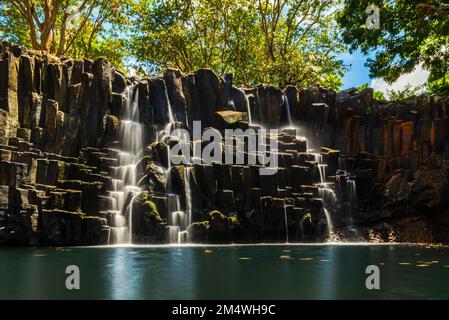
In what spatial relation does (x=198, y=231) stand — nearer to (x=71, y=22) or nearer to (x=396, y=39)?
(x=396, y=39)

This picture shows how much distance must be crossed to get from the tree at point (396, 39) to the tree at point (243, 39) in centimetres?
1018

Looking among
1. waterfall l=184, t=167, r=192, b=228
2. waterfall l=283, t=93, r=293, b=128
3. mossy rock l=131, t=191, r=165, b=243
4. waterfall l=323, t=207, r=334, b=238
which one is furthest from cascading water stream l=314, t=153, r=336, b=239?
mossy rock l=131, t=191, r=165, b=243

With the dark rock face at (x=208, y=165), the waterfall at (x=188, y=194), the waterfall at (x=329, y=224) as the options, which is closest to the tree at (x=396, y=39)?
the dark rock face at (x=208, y=165)

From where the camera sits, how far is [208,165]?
81.9ft

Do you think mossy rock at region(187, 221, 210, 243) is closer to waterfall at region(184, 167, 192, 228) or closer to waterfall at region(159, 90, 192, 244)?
waterfall at region(159, 90, 192, 244)

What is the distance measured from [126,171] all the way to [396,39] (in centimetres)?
1946

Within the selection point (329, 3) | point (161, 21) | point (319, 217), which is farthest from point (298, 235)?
point (329, 3)

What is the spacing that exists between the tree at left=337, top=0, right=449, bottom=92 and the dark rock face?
222 cm

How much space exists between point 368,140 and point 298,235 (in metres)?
9.58

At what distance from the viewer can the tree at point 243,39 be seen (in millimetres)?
41875

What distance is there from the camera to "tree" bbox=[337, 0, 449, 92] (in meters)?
28.7

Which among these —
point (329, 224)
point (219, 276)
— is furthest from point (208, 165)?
point (219, 276)

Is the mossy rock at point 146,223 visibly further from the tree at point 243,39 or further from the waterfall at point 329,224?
the tree at point 243,39

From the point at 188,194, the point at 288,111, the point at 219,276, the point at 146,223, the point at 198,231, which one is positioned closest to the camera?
the point at 219,276
